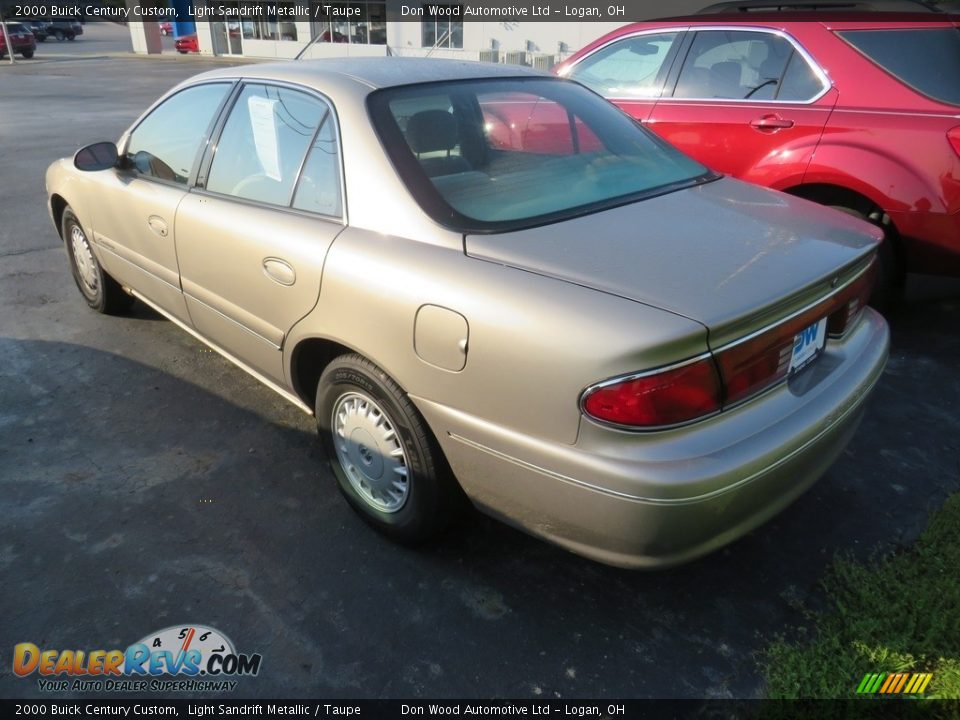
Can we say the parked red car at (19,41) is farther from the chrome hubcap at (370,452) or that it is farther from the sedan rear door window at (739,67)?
the chrome hubcap at (370,452)

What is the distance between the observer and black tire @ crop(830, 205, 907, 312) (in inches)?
165

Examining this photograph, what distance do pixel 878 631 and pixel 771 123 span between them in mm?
3189

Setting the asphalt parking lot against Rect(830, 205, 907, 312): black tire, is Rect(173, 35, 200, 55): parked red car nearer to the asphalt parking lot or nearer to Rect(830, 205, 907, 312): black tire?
the asphalt parking lot

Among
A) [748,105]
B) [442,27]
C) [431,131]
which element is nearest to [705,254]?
[431,131]

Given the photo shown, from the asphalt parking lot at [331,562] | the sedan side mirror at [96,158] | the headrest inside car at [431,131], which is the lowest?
the asphalt parking lot at [331,562]

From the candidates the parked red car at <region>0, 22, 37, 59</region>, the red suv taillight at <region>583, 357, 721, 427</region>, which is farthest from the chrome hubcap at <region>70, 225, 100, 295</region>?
the parked red car at <region>0, 22, 37, 59</region>

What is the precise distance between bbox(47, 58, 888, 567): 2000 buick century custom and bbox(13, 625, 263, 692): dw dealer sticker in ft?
2.30

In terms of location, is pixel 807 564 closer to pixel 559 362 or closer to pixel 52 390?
pixel 559 362

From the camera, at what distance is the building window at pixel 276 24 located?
31.9 metres

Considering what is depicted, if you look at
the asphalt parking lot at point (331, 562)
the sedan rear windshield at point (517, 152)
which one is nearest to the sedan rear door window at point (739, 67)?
Answer: the sedan rear windshield at point (517, 152)

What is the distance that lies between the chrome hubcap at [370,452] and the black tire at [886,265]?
9.92ft

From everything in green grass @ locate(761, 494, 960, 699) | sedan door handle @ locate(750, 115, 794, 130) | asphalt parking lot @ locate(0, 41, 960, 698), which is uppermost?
sedan door handle @ locate(750, 115, 794, 130)

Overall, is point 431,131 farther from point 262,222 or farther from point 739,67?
point 739,67

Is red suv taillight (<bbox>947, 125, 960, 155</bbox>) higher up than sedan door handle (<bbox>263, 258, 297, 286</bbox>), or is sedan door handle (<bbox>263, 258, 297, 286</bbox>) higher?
red suv taillight (<bbox>947, 125, 960, 155</bbox>)
